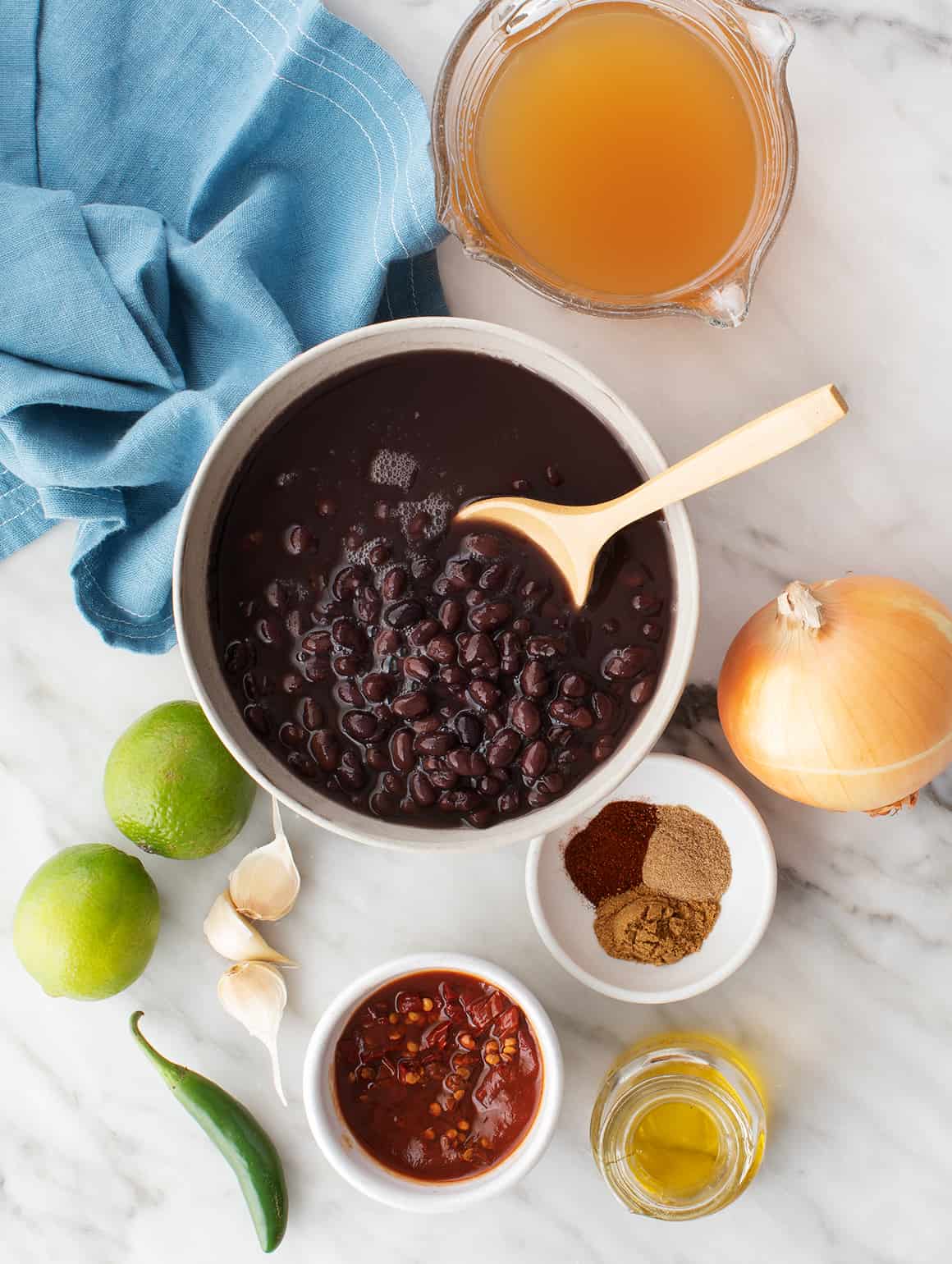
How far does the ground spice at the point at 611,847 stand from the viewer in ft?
5.00

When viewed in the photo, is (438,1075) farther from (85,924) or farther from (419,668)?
(419,668)

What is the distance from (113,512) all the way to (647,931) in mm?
914

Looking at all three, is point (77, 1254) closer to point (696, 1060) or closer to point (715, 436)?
point (696, 1060)

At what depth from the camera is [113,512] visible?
1.45 meters

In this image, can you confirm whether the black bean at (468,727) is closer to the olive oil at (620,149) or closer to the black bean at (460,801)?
the black bean at (460,801)

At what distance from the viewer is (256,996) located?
156cm

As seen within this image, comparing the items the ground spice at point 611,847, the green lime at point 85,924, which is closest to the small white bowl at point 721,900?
the ground spice at point 611,847

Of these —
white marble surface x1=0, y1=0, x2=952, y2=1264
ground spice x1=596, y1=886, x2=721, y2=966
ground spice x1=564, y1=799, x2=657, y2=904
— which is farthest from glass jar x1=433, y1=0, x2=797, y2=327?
ground spice x1=596, y1=886, x2=721, y2=966

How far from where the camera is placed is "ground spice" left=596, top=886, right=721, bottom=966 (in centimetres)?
150

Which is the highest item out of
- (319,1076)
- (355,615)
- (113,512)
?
(355,615)

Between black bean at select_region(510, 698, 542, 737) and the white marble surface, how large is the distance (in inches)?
16.0

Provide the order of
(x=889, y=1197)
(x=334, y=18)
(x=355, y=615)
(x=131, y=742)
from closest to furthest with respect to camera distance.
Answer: (x=355, y=615)
(x=334, y=18)
(x=131, y=742)
(x=889, y=1197)

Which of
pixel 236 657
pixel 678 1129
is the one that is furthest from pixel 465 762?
pixel 678 1129

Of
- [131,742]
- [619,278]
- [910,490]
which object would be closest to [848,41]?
[619,278]
